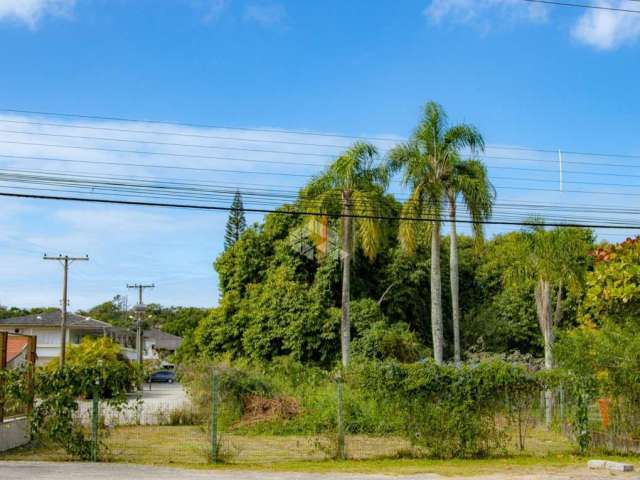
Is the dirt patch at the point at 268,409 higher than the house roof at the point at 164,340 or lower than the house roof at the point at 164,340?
lower

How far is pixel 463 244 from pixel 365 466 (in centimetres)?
3341

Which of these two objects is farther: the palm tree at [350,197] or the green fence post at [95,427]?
the palm tree at [350,197]

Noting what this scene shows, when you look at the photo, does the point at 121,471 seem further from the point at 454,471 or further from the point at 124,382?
the point at 454,471

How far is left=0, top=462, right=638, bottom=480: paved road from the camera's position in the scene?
13.4 metres

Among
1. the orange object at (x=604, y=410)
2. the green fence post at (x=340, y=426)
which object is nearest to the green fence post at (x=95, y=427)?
the green fence post at (x=340, y=426)

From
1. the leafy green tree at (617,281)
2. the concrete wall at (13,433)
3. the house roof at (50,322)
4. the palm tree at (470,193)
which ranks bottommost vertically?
the concrete wall at (13,433)

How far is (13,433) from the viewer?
17109 millimetres

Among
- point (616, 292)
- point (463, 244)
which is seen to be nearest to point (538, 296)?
point (616, 292)

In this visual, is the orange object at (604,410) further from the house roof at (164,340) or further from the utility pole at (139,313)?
the house roof at (164,340)

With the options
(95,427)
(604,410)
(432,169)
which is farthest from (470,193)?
(95,427)

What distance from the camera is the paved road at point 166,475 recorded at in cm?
1339

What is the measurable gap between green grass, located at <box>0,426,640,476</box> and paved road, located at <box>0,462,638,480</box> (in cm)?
58

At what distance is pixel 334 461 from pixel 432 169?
16197 millimetres

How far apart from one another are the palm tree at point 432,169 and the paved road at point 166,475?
50.8 ft
